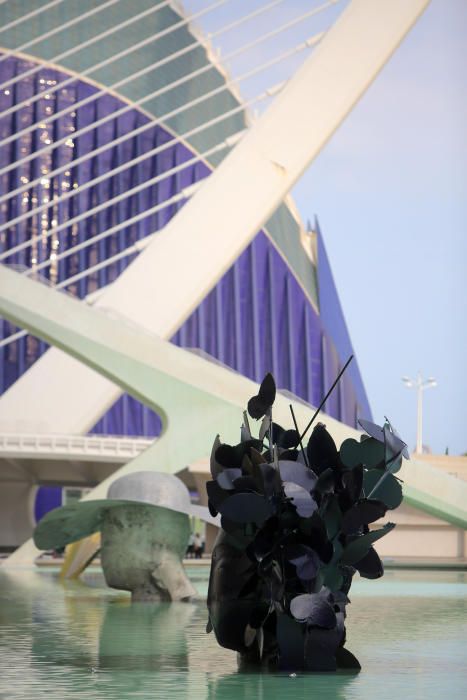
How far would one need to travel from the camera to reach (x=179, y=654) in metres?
7.67

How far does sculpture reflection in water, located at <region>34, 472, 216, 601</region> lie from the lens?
12.5m

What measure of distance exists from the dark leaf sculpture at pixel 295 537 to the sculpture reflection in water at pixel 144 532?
5.40 m

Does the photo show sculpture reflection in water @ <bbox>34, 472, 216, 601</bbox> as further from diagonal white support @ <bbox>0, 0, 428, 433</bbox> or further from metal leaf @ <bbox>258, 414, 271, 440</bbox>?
diagonal white support @ <bbox>0, 0, 428, 433</bbox>

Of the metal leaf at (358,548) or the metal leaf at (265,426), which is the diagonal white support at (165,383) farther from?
the metal leaf at (358,548)

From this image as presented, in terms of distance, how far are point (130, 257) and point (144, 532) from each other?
35357mm

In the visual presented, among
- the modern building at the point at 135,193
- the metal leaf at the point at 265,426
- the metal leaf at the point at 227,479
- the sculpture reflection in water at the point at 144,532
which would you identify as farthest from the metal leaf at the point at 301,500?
the modern building at the point at 135,193

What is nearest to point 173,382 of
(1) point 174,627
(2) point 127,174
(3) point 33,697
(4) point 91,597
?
(4) point 91,597

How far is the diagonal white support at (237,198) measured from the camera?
26.8 m

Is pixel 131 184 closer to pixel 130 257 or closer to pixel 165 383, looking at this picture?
pixel 130 257

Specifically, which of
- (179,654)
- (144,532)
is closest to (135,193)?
(144,532)

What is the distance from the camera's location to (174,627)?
950 centimetres

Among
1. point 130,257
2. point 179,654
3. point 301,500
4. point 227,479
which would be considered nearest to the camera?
point 301,500

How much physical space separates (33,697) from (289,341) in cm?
4529

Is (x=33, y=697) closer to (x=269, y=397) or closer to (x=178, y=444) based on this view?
(x=269, y=397)
